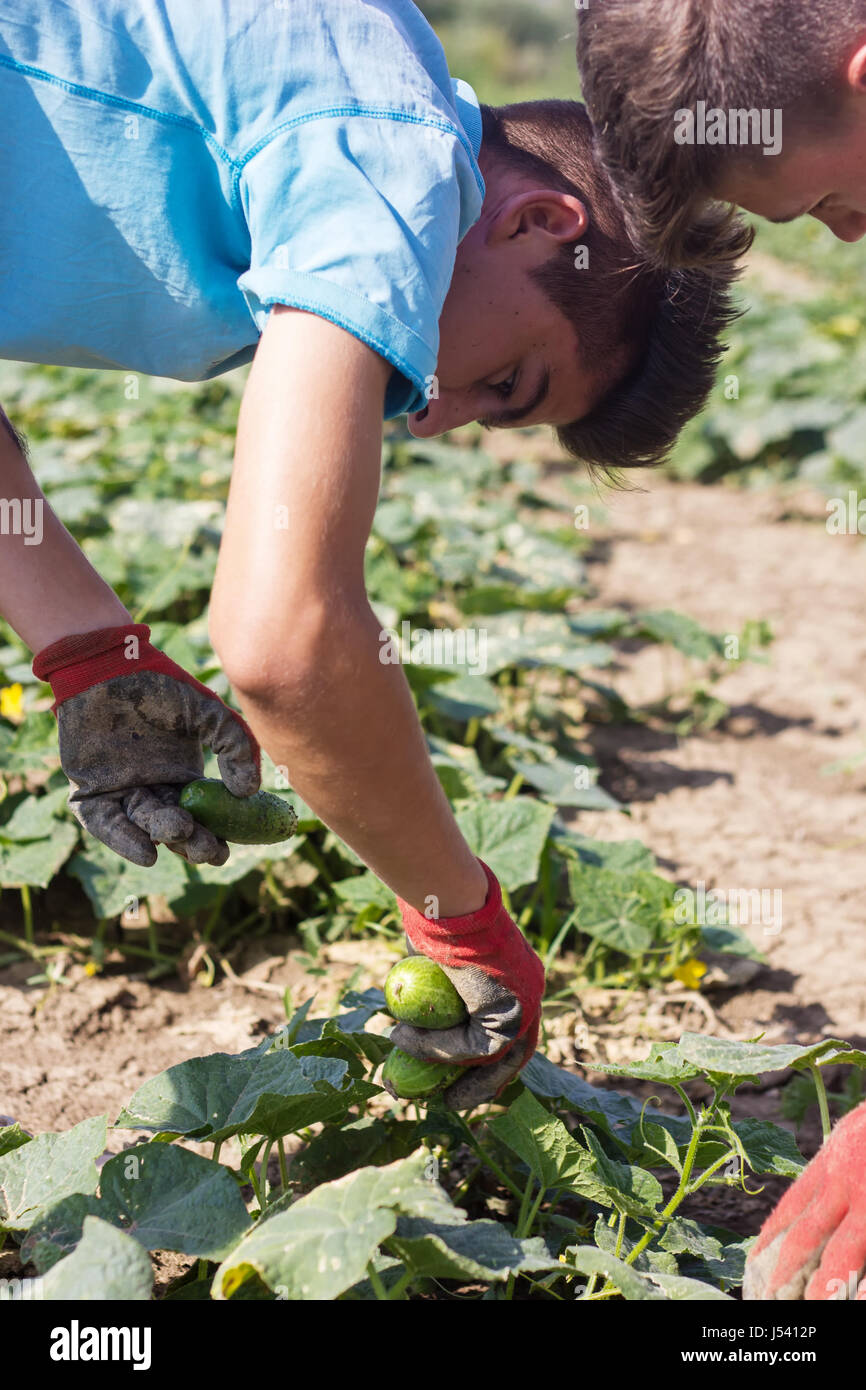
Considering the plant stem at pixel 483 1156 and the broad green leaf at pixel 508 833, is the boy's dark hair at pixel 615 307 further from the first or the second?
the plant stem at pixel 483 1156

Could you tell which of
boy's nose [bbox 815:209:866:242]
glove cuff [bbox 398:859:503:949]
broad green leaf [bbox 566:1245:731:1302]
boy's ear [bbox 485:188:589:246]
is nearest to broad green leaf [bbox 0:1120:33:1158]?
glove cuff [bbox 398:859:503:949]

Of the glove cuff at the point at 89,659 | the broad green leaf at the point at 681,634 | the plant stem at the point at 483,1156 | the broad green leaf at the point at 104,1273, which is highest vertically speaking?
the broad green leaf at the point at 681,634

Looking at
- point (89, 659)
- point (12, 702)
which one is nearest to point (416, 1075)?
point (89, 659)

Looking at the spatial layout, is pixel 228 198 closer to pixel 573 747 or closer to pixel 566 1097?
pixel 566 1097

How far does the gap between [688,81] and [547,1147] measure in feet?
4.34

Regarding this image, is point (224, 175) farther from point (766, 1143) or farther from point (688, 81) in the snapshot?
point (766, 1143)

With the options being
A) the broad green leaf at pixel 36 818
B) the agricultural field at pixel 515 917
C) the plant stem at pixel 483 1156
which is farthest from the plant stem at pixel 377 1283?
the broad green leaf at pixel 36 818

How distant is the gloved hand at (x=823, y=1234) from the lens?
A: 150 centimetres

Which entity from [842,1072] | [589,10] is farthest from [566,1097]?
[589,10]

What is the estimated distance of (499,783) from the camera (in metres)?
2.99

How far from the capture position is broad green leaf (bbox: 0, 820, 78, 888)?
2.66 meters

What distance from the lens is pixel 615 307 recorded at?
1.89 meters

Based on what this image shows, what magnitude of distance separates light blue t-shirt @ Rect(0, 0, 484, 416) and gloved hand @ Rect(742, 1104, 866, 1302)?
97 centimetres

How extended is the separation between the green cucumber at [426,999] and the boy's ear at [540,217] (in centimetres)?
95
